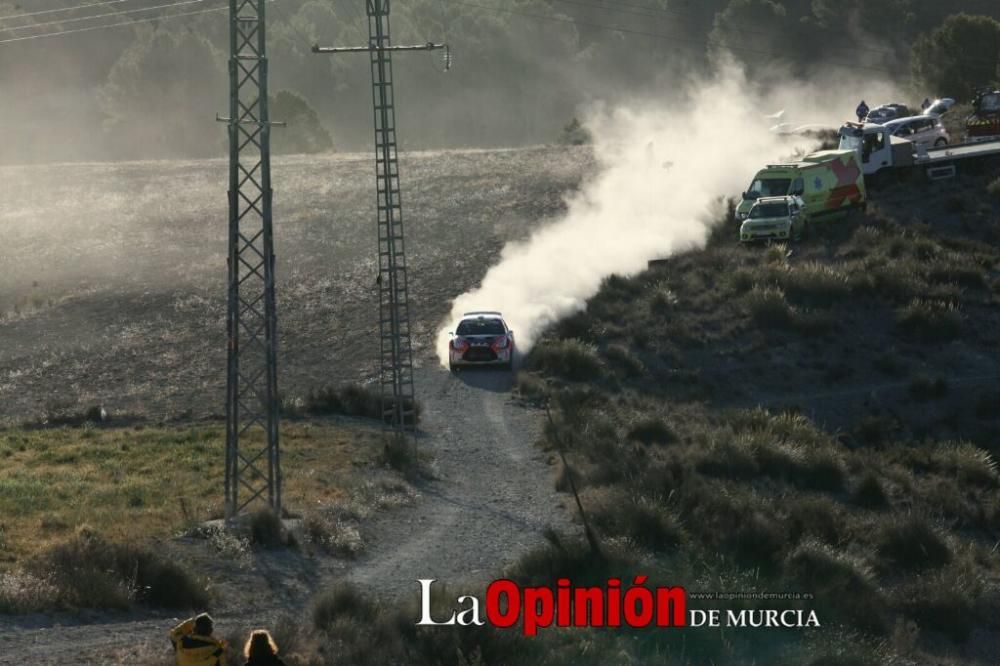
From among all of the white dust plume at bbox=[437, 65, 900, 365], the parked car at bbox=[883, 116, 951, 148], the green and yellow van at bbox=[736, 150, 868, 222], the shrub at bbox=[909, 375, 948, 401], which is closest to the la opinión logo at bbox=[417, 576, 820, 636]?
the shrub at bbox=[909, 375, 948, 401]

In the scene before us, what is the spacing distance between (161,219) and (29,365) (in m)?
28.1

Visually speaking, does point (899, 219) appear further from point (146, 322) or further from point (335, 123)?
point (335, 123)

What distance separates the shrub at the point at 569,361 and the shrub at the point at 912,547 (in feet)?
46.7

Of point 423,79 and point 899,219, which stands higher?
point 423,79

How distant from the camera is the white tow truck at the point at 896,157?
180 feet

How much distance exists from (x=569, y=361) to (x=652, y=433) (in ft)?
23.8

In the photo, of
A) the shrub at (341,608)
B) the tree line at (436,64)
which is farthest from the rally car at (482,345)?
the tree line at (436,64)

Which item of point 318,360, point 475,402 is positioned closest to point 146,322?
point 318,360

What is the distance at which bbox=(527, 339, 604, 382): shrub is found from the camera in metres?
40.0

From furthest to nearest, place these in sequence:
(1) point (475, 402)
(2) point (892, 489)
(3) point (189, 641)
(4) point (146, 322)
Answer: (4) point (146, 322), (1) point (475, 402), (2) point (892, 489), (3) point (189, 641)

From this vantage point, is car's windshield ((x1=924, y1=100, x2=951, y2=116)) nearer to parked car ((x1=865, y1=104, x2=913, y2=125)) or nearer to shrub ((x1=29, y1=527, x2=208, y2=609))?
parked car ((x1=865, y1=104, x2=913, y2=125))

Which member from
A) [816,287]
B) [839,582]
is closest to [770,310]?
[816,287]

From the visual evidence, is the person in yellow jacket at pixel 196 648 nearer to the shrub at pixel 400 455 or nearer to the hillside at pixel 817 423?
the hillside at pixel 817 423

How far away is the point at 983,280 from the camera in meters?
46.4
